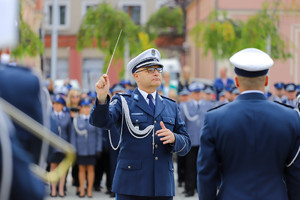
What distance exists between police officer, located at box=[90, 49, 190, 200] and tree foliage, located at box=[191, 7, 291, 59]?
13.8 m

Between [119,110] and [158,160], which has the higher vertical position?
[119,110]

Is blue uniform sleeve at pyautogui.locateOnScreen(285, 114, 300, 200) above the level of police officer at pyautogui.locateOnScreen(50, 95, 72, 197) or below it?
above

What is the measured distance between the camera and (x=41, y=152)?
2.59m

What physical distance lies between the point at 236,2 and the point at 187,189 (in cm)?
2385

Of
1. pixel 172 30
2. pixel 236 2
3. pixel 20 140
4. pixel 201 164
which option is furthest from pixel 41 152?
pixel 172 30

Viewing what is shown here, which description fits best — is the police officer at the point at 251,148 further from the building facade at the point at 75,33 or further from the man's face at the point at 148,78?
the building facade at the point at 75,33

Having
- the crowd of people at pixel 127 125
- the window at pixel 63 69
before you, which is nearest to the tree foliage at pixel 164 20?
the window at pixel 63 69

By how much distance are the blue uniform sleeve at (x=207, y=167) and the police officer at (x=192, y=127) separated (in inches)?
286

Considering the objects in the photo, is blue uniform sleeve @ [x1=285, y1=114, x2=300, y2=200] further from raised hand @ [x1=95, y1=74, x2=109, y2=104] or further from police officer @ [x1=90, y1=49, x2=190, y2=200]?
raised hand @ [x1=95, y1=74, x2=109, y2=104]

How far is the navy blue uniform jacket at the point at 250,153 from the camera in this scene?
157 inches

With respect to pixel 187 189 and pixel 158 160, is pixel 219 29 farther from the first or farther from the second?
pixel 158 160

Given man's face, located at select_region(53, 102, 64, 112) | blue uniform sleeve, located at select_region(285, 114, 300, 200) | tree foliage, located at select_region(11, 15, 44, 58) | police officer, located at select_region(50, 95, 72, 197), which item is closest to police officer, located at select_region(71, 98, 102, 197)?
police officer, located at select_region(50, 95, 72, 197)

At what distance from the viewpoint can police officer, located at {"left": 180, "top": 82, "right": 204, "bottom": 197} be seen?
1148 centimetres

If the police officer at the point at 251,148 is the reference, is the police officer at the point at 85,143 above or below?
below
